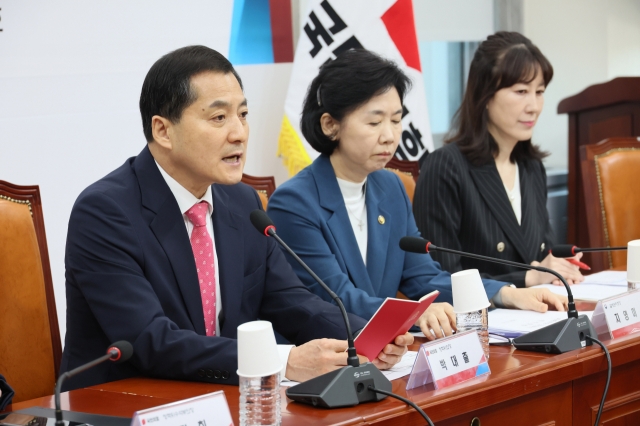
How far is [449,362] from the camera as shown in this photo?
1.46 metres

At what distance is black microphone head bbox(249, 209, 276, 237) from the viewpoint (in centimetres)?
157

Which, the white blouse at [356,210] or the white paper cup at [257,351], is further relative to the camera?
the white blouse at [356,210]

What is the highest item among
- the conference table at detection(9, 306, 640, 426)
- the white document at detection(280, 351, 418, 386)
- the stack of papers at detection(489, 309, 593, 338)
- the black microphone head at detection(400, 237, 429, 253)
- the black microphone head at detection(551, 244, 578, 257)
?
the black microphone head at detection(400, 237, 429, 253)

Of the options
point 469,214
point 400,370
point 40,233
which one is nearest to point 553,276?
point 469,214

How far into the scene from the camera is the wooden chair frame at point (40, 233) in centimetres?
201

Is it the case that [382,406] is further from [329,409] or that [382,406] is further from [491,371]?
[491,371]

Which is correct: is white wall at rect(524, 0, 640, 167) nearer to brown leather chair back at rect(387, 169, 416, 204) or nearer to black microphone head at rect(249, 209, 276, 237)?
brown leather chair back at rect(387, 169, 416, 204)

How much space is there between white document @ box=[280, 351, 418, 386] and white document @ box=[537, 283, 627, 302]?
0.77 meters

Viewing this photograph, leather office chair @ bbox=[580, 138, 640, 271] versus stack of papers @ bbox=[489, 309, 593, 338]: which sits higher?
leather office chair @ bbox=[580, 138, 640, 271]

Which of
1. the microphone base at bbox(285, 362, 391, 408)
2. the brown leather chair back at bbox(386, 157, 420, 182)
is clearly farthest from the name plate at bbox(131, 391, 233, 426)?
the brown leather chair back at bbox(386, 157, 420, 182)

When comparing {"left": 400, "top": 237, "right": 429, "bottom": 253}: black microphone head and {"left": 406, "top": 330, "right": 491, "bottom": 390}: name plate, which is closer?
{"left": 406, "top": 330, "right": 491, "bottom": 390}: name plate

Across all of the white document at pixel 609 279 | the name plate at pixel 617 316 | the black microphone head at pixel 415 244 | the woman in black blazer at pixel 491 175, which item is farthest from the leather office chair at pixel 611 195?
the black microphone head at pixel 415 244

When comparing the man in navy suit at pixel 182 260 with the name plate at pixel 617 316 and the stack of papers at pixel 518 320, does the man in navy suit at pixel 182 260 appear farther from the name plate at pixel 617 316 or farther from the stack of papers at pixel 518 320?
the name plate at pixel 617 316

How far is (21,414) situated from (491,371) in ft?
2.81
